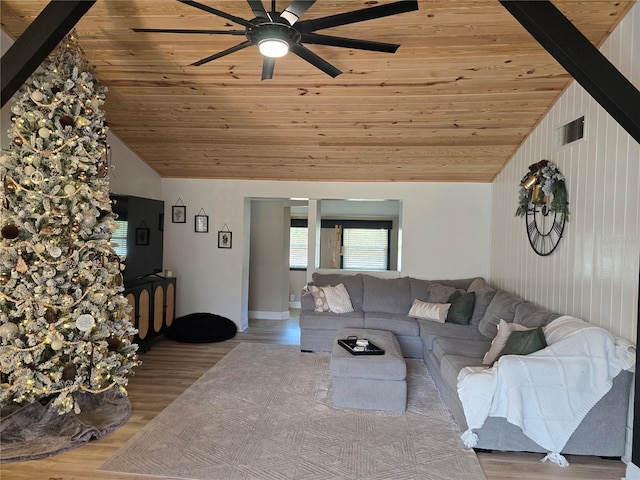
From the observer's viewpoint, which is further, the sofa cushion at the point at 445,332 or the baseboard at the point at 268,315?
the baseboard at the point at 268,315

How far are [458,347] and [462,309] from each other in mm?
1166

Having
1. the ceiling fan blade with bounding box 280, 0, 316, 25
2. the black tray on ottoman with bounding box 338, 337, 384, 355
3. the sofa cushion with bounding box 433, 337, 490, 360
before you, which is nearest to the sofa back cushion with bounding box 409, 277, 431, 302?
the sofa cushion with bounding box 433, 337, 490, 360

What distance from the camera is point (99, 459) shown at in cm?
263

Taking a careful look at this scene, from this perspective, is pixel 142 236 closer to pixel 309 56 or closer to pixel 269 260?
pixel 269 260

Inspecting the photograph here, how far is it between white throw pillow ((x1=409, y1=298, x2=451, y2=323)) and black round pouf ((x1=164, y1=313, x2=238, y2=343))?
2.57 metres

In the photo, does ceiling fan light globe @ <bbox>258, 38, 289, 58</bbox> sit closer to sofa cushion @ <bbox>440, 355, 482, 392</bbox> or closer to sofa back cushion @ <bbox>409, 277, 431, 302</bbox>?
sofa cushion @ <bbox>440, 355, 482, 392</bbox>

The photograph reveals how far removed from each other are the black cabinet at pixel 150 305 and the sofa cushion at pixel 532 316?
12.8 feet

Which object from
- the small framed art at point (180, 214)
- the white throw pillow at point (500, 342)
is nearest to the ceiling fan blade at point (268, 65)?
the white throw pillow at point (500, 342)

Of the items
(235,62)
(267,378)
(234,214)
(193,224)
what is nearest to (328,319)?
(267,378)

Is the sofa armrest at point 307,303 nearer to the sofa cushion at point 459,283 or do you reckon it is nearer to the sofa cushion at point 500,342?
the sofa cushion at point 459,283

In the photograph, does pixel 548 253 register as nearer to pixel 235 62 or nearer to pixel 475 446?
pixel 475 446

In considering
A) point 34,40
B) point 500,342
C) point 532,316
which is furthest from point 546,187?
point 34,40

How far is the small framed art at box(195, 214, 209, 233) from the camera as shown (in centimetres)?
629

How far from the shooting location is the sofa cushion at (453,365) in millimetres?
3188
